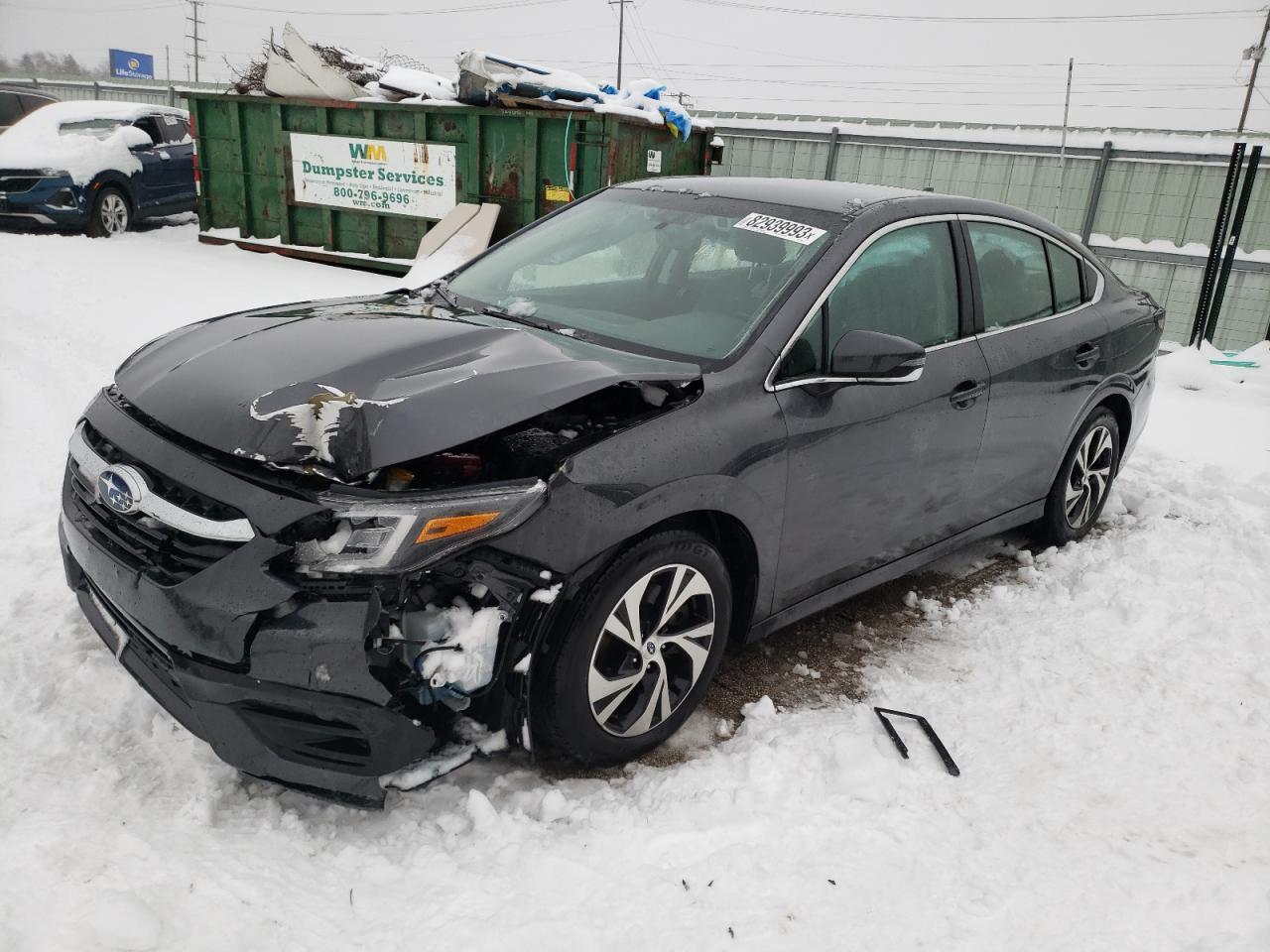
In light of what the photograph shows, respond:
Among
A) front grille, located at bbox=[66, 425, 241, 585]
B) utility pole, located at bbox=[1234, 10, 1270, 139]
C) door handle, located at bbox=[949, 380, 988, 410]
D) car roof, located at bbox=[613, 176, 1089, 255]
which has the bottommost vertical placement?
front grille, located at bbox=[66, 425, 241, 585]

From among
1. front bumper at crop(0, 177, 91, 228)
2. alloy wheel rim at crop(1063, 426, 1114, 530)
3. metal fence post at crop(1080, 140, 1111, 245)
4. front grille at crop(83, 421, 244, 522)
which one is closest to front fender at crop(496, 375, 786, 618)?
front grille at crop(83, 421, 244, 522)

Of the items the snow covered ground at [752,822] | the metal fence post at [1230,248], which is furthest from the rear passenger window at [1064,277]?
the metal fence post at [1230,248]

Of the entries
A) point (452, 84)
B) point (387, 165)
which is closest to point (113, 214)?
point (387, 165)

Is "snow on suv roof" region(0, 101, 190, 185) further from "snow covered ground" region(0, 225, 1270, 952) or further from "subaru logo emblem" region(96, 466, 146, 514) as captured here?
"subaru logo emblem" region(96, 466, 146, 514)

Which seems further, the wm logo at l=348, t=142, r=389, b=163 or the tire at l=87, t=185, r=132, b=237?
the tire at l=87, t=185, r=132, b=237

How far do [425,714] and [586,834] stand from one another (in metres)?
0.54

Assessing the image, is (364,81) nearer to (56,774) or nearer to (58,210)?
(58,210)

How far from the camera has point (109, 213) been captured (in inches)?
445

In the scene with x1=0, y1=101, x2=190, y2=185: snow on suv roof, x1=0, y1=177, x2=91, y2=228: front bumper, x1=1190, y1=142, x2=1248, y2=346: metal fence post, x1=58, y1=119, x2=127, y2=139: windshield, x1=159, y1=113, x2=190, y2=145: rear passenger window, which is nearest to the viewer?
x1=1190, y1=142, x2=1248, y2=346: metal fence post

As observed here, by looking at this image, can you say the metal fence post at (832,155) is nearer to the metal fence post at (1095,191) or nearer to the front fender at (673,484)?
the metal fence post at (1095,191)

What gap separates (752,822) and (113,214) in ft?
39.1

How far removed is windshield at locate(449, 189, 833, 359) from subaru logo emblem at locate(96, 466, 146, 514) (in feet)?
4.33

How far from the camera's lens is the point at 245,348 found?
2623mm

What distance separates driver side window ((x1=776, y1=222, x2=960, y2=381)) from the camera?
2.91 m
